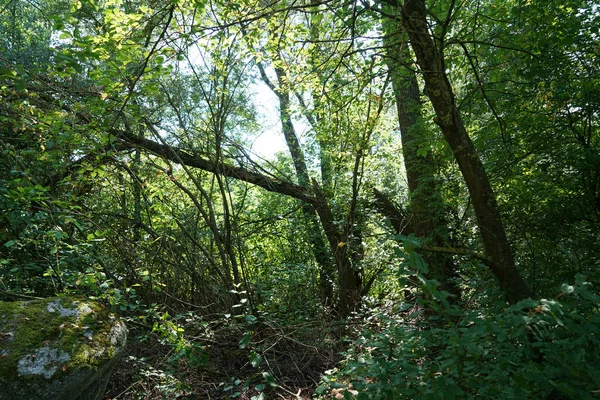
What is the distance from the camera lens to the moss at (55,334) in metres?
3.04

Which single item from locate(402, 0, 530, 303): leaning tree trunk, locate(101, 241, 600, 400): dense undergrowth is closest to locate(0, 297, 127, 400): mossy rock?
locate(101, 241, 600, 400): dense undergrowth

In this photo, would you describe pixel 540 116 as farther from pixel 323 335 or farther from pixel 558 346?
pixel 323 335

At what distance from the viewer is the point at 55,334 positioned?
321 centimetres

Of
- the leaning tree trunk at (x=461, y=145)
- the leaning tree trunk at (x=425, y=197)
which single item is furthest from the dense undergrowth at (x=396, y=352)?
the leaning tree trunk at (x=425, y=197)

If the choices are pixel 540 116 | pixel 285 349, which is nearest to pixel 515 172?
pixel 540 116

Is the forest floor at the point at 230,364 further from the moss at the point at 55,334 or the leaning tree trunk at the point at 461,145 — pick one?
the leaning tree trunk at the point at 461,145

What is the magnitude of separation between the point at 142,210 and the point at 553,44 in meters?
5.24

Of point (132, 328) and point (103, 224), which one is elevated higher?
point (103, 224)

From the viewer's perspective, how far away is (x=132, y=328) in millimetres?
5066

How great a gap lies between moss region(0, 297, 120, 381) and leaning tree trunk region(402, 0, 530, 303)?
10.3ft

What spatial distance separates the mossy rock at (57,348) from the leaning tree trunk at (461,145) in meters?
3.13

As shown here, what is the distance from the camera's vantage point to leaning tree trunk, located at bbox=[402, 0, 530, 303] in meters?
3.34

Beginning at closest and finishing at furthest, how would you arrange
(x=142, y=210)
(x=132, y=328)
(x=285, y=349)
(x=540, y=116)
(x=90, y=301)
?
1. (x=90, y=301)
2. (x=540, y=116)
3. (x=132, y=328)
4. (x=285, y=349)
5. (x=142, y=210)

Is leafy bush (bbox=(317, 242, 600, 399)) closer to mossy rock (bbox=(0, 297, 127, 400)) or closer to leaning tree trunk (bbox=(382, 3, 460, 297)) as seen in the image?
mossy rock (bbox=(0, 297, 127, 400))
